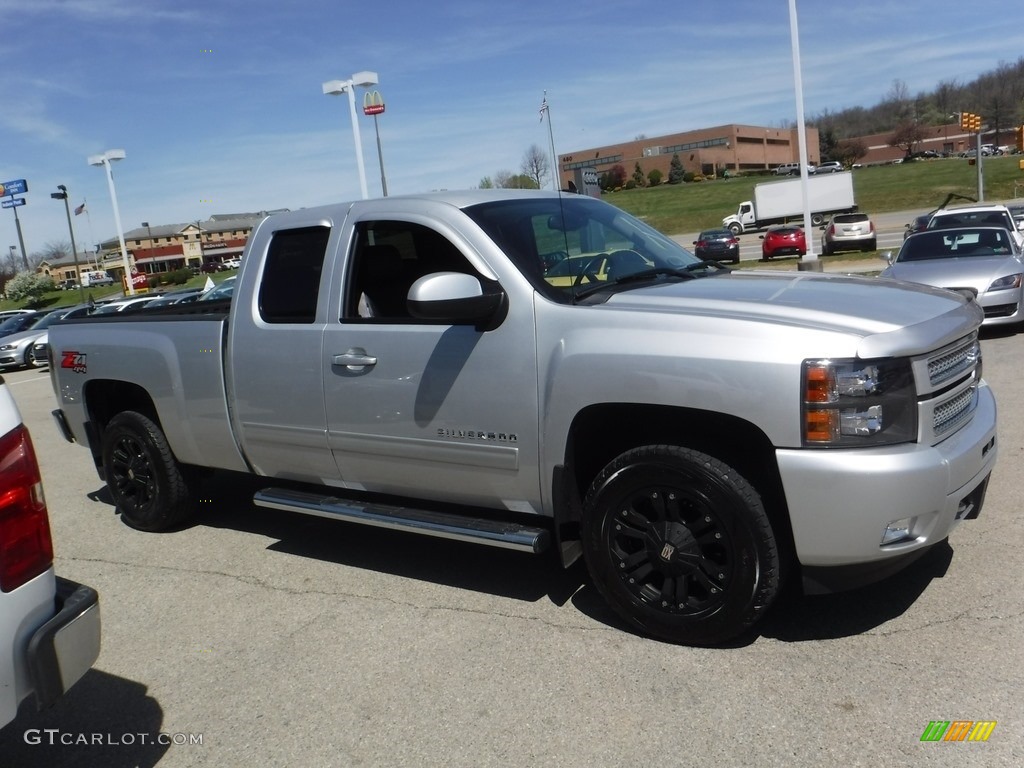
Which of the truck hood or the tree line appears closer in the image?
the truck hood

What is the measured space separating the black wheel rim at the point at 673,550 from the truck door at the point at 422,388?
0.48 m

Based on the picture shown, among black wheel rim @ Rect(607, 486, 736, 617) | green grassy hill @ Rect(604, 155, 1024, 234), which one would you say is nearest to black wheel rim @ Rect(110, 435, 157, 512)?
black wheel rim @ Rect(607, 486, 736, 617)

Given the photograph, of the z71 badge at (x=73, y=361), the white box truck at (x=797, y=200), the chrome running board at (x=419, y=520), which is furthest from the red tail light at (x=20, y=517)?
the white box truck at (x=797, y=200)

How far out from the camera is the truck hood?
3211mm

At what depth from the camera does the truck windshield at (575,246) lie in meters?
4.00

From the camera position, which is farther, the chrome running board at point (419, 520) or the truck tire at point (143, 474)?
the truck tire at point (143, 474)

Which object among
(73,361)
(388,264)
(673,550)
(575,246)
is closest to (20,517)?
(673,550)

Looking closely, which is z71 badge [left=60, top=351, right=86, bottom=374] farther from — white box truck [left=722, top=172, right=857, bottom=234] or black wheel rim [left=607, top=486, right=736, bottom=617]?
white box truck [left=722, top=172, right=857, bottom=234]

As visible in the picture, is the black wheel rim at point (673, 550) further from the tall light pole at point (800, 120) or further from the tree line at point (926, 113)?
the tree line at point (926, 113)

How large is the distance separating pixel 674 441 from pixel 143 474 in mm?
3728

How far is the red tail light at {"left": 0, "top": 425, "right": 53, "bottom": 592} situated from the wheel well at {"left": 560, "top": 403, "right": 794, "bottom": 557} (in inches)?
79.0

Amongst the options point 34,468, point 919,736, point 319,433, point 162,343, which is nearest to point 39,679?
point 34,468

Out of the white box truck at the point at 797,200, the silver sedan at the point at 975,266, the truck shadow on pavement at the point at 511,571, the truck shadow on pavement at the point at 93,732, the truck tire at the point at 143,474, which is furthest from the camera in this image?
the white box truck at the point at 797,200

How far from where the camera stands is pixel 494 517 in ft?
14.2
